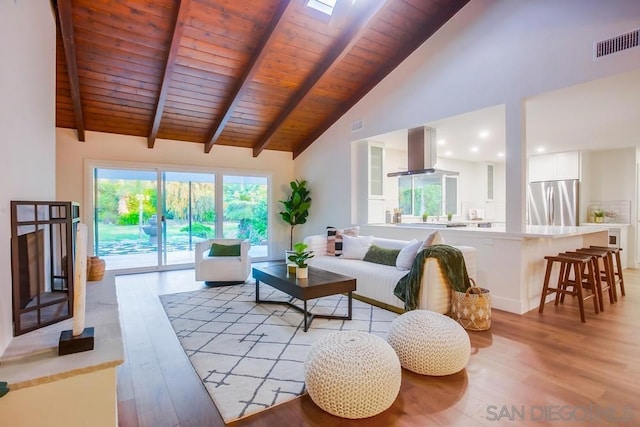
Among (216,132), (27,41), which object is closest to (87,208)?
(216,132)

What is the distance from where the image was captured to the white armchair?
16.1 ft

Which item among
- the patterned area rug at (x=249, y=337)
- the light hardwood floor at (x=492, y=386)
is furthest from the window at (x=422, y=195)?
the light hardwood floor at (x=492, y=386)

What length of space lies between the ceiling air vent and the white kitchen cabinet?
4051 millimetres

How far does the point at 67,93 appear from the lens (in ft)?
15.6

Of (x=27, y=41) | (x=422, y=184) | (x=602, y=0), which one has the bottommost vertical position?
(x=422, y=184)

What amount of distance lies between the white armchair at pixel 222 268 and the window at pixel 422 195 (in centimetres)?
357

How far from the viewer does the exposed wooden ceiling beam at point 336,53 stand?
3.95 meters

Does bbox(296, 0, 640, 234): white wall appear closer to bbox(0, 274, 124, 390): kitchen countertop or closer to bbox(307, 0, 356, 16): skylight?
bbox(307, 0, 356, 16): skylight

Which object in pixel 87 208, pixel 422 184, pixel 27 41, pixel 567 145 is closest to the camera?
pixel 27 41

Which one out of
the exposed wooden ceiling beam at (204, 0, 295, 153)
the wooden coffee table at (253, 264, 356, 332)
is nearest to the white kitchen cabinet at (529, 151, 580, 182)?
the wooden coffee table at (253, 264, 356, 332)

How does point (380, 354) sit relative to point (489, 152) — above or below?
below

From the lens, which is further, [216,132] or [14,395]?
[216,132]

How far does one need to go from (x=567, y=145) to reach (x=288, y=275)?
19.6ft

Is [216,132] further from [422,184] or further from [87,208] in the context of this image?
[422,184]
